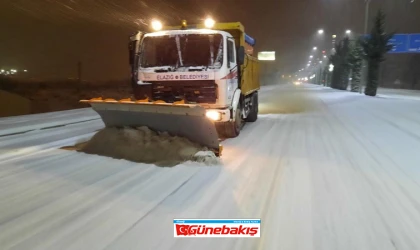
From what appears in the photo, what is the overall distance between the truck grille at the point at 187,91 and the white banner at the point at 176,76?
0.10 metres

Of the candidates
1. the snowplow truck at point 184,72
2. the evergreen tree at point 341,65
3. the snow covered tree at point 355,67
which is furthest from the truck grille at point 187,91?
the evergreen tree at point 341,65

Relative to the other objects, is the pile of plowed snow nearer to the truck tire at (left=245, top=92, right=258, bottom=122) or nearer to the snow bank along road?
the snow bank along road

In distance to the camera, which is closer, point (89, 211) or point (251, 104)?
point (89, 211)

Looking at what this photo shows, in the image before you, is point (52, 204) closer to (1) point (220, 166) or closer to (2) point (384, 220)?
(1) point (220, 166)

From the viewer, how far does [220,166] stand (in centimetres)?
682

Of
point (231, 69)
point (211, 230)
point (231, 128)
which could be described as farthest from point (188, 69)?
point (211, 230)

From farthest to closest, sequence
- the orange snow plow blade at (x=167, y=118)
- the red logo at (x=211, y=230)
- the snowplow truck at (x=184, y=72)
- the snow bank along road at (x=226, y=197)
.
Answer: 1. the snowplow truck at (x=184, y=72)
2. the orange snow plow blade at (x=167, y=118)
3. the red logo at (x=211, y=230)
4. the snow bank along road at (x=226, y=197)

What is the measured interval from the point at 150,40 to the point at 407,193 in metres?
6.70

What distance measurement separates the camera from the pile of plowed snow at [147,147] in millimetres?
7000

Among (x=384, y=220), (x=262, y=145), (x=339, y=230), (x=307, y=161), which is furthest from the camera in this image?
(x=262, y=145)

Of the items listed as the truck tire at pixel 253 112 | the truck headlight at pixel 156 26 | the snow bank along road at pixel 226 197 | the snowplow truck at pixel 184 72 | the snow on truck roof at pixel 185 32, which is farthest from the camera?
the truck tire at pixel 253 112

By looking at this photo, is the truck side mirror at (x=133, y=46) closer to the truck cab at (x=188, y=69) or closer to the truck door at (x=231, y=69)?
the truck cab at (x=188, y=69)

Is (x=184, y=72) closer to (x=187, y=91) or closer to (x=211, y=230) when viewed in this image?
(x=187, y=91)

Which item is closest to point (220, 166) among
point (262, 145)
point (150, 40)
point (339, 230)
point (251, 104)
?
point (262, 145)
